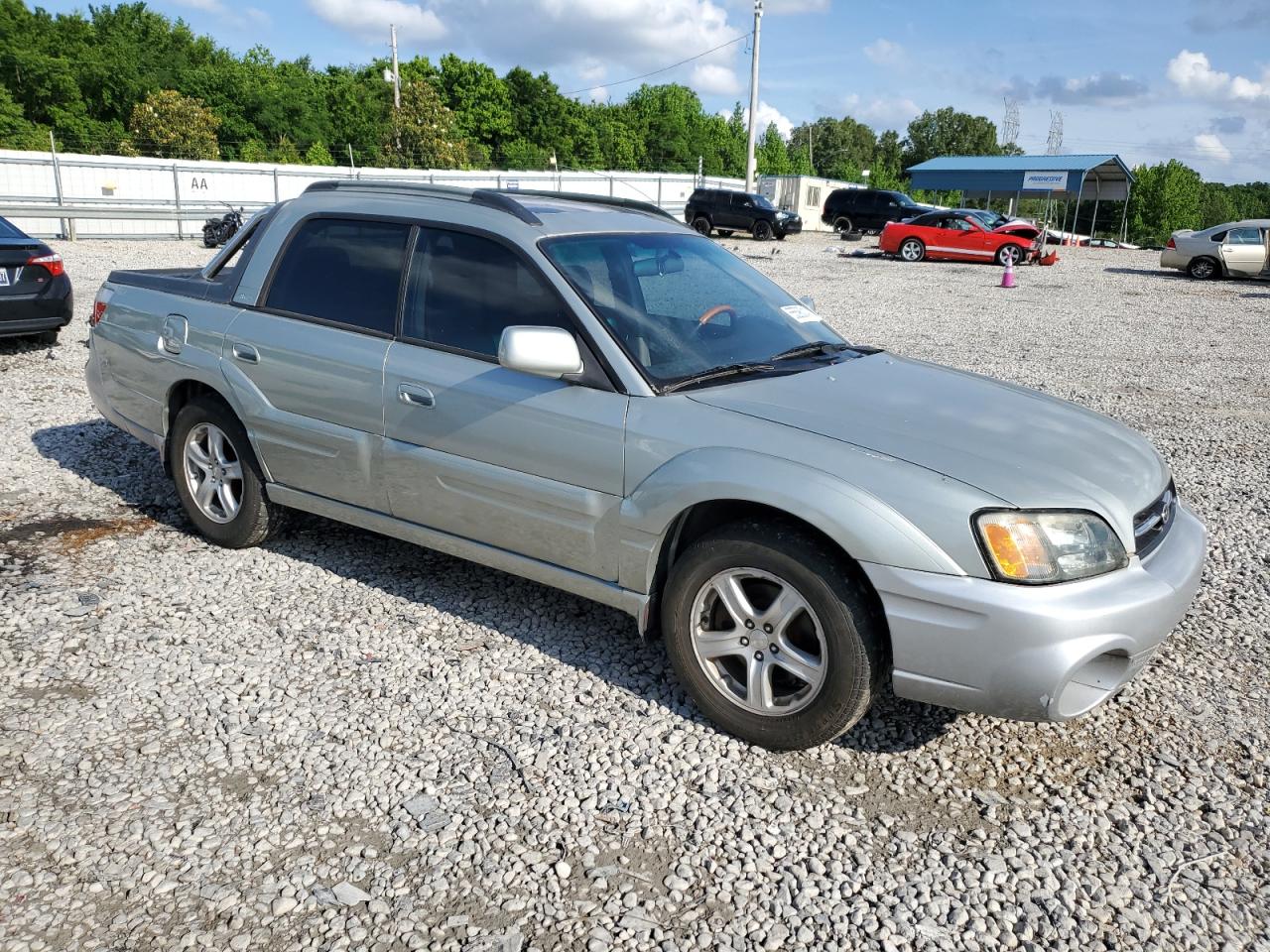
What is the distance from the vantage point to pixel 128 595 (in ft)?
14.8

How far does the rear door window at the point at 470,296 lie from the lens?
388 centimetres

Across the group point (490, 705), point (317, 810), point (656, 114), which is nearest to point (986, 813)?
point (490, 705)

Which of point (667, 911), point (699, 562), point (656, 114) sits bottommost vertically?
point (667, 911)

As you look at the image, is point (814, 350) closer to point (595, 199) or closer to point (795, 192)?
point (595, 199)

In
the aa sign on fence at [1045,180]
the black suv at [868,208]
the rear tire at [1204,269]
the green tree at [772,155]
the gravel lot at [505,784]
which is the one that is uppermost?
the green tree at [772,155]

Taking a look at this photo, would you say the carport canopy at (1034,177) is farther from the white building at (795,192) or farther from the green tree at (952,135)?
the green tree at (952,135)

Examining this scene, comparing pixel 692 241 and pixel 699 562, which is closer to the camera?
pixel 699 562

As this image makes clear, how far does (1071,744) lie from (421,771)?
229 centimetres

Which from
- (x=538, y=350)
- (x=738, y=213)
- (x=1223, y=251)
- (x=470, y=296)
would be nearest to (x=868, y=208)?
(x=738, y=213)

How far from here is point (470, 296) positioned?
4.08 meters

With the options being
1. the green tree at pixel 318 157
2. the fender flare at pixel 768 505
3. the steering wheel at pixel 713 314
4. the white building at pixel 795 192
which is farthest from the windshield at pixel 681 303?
the green tree at pixel 318 157

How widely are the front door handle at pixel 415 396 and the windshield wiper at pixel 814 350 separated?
139cm

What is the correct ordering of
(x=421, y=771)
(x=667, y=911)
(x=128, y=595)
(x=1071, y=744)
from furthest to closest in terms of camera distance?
(x=128, y=595), (x=1071, y=744), (x=421, y=771), (x=667, y=911)

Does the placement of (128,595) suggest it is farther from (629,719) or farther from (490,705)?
(629,719)
